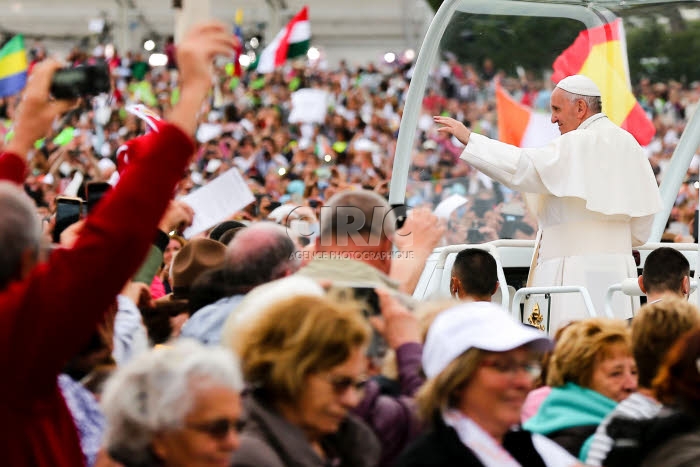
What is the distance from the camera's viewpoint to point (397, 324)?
12.6 feet

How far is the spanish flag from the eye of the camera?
35.8 ft

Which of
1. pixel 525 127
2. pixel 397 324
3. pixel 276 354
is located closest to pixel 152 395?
pixel 276 354

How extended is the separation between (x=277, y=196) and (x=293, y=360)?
12970 millimetres

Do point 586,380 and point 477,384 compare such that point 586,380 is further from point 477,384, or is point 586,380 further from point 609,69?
point 609,69

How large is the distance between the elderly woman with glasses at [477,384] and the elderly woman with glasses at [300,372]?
26 centimetres

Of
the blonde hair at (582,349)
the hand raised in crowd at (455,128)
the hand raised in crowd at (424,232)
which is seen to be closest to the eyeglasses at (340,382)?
the blonde hair at (582,349)

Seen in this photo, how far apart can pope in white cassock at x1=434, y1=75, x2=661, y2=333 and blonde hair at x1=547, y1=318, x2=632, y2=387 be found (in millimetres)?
3634

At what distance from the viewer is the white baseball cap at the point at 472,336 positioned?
11.2ft

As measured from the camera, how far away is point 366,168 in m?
19.3

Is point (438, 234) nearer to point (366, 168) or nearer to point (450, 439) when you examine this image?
point (450, 439)

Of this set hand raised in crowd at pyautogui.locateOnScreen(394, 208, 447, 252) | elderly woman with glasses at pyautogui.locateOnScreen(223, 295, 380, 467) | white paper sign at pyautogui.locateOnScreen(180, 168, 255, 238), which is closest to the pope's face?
white paper sign at pyautogui.locateOnScreen(180, 168, 255, 238)

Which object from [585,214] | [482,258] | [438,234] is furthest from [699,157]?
[438,234]

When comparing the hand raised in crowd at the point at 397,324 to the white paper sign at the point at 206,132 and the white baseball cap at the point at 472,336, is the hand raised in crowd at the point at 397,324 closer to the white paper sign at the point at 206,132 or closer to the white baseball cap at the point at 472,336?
the white baseball cap at the point at 472,336

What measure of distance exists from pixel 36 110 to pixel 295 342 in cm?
106
